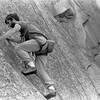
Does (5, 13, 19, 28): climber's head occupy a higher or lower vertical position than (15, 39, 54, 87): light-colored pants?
higher

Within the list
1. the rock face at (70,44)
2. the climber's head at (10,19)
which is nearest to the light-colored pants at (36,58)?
the rock face at (70,44)

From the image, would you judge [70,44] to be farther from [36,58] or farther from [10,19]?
[10,19]

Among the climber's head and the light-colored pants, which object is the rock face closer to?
the light-colored pants

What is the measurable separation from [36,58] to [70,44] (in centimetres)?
232

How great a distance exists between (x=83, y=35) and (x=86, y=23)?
1.29 ft

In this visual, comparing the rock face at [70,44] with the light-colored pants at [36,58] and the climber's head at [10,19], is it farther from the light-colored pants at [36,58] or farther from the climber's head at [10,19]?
the climber's head at [10,19]

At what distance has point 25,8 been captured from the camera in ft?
24.8

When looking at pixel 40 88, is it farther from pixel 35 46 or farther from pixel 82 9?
pixel 82 9

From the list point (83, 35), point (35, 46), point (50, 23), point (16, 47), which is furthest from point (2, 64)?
point (83, 35)

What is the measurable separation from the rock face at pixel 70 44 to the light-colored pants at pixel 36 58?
0.23 m

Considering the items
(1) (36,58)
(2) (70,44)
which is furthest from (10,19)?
Result: (2) (70,44)

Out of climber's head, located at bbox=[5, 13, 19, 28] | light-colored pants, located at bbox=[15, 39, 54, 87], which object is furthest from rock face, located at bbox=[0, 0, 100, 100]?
climber's head, located at bbox=[5, 13, 19, 28]

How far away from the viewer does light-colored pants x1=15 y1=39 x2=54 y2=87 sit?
18.3 ft

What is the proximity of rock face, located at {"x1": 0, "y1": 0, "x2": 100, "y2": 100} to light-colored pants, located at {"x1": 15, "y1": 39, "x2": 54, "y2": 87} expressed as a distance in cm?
23
